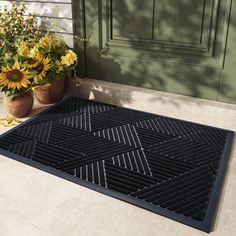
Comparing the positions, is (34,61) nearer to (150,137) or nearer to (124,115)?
(124,115)

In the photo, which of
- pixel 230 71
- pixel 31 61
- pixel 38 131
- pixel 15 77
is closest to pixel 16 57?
pixel 31 61

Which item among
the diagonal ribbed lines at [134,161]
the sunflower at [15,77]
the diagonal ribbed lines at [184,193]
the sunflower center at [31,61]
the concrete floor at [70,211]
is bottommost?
the concrete floor at [70,211]

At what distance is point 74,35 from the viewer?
2955 mm

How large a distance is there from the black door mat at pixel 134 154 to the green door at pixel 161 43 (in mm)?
320

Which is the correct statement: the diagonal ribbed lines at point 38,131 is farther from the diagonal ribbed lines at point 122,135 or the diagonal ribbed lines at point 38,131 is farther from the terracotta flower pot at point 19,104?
the diagonal ribbed lines at point 122,135

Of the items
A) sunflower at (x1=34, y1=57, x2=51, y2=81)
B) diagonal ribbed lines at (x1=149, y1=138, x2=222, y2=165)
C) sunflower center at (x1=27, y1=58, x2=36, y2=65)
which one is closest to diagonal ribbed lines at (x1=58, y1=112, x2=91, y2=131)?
sunflower at (x1=34, y1=57, x2=51, y2=81)

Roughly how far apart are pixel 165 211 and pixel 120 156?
55 cm

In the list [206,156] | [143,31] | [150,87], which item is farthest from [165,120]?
[143,31]

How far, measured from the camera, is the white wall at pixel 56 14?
292 centimetres

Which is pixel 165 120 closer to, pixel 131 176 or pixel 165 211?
pixel 131 176

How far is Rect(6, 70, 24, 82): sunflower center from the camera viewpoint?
2.44 meters

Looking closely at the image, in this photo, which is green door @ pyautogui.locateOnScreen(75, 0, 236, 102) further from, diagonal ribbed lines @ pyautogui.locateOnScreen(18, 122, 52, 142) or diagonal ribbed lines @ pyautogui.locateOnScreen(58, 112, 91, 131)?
diagonal ribbed lines @ pyautogui.locateOnScreen(18, 122, 52, 142)

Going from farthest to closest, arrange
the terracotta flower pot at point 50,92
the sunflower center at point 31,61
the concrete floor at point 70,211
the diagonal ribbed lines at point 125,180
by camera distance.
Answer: the terracotta flower pot at point 50,92 → the sunflower center at point 31,61 → the diagonal ribbed lines at point 125,180 → the concrete floor at point 70,211

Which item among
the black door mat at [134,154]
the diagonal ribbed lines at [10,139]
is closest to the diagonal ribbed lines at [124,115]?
the black door mat at [134,154]
